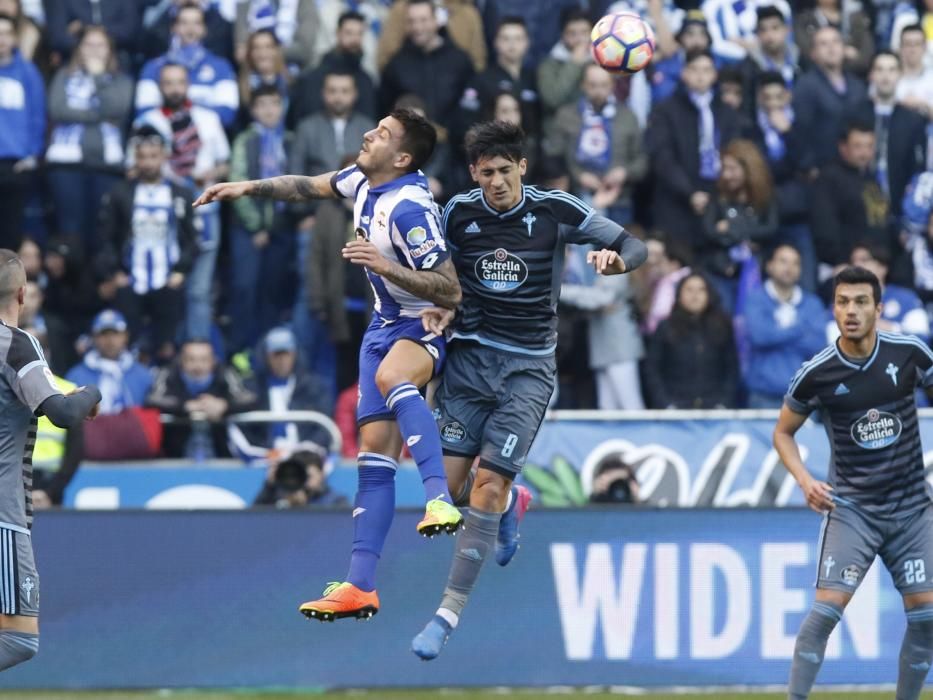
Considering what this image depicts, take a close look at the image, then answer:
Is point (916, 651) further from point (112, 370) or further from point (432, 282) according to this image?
point (112, 370)

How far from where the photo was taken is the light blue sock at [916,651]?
10203 mm

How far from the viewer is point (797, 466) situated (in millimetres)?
10234

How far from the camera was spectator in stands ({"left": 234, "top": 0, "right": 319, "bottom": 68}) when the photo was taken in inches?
632

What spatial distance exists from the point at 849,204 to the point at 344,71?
14.5ft

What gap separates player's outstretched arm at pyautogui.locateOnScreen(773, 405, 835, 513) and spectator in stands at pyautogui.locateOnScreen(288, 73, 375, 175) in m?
5.96

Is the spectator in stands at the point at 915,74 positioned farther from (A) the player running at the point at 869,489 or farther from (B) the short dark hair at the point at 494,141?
(B) the short dark hair at the point at 494,141

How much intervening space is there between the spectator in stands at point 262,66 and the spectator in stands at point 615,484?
430 cm

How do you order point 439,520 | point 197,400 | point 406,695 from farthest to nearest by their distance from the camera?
point 197,400
point 406,695
point 439,520

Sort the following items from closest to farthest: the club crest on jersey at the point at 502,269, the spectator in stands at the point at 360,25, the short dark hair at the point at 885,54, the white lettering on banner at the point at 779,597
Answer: the club crest on jersey at the point at 502,269, the white lettering on banner at the point at 779,597, the spectator in stands at the point at 360,25, the short dark hair at the point at 885,54

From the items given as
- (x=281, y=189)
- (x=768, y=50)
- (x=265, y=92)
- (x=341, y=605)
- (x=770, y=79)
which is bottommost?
(x=341, y=605)

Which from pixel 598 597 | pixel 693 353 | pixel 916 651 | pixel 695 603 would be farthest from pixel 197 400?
pixel 916 651

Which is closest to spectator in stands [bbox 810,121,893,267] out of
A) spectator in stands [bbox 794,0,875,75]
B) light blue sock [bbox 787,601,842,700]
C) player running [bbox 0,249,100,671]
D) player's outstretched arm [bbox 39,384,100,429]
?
spectator in stands [bbox 794,0,875,75]

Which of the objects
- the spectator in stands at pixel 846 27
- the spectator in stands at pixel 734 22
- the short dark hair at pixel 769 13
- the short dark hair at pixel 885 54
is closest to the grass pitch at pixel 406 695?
the short dark hair at pixel 885 54

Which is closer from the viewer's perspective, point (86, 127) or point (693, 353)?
point (693, 353)
